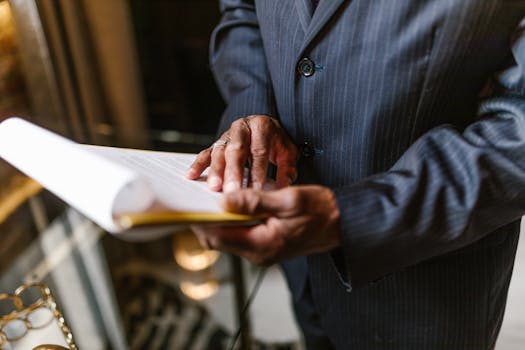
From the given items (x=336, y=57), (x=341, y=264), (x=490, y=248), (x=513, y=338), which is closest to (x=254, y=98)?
(x=336, y=57)

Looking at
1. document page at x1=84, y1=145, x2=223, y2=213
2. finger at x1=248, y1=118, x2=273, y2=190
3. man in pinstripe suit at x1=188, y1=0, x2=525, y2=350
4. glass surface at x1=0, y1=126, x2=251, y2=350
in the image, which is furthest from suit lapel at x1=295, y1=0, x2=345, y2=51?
glass surface at x1=0, y1=126, x2=251, y2=350

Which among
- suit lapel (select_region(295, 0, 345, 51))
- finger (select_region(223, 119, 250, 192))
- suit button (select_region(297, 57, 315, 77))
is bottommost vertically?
finger (select_region(223, 119, 250, 192))

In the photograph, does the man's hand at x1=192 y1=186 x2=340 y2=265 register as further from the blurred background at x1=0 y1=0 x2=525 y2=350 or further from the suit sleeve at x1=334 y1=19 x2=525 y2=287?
the blurred background at x1=0 y1=0 x2=525 y2=350

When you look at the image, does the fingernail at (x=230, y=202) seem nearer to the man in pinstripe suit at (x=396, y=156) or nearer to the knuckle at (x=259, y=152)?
the man in pinstripe suit at (x=396, y=156)

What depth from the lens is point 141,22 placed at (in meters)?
1.85

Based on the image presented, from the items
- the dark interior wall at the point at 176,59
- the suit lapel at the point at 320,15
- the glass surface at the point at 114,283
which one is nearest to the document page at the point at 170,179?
the suit lapel at the point at 320,15

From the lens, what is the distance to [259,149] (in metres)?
0.63

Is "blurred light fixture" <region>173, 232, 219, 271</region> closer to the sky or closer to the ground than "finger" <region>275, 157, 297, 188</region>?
closer to the ground

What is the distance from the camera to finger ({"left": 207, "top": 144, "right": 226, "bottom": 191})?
554 millimetres

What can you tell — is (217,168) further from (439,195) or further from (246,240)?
(439,195)

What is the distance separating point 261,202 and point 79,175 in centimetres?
19

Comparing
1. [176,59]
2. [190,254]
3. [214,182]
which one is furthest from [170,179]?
[176,59]

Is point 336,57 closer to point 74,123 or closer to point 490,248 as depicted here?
point 490,248

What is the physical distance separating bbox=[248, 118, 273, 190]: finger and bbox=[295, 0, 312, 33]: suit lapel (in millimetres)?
148
